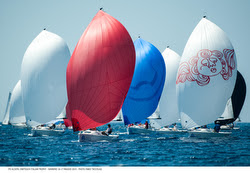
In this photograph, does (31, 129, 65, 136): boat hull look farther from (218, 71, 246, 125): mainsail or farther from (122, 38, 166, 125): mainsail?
(218, 71, 246, 125): mainsail

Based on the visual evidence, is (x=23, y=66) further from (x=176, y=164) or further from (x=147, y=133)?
(x=176, y=164)

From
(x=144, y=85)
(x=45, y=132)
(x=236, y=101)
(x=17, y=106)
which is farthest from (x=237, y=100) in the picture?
(x=17, y=106)

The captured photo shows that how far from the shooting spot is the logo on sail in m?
32.5

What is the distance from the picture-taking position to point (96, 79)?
2859 centimetres

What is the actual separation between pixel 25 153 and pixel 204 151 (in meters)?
11.8

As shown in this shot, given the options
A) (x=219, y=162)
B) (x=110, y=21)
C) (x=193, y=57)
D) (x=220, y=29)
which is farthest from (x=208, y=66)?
(x=219, y=162)

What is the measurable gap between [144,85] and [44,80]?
1084 cm

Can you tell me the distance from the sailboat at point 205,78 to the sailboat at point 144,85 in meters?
6.58

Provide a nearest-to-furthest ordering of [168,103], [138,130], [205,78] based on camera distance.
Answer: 1. [205,78]
2. [168,103]
3. [138,130]

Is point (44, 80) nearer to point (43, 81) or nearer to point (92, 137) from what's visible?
A: point (43, 81)

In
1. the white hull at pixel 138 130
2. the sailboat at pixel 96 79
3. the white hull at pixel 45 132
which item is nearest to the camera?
the sailboat at pixel 96 79

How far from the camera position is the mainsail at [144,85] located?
39.1m

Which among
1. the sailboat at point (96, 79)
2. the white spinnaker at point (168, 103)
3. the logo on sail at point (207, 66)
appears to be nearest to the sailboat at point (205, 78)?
the logo on sail at point (207, 66)

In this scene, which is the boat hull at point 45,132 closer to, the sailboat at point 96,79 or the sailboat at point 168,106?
the sailboat at point 96,79
